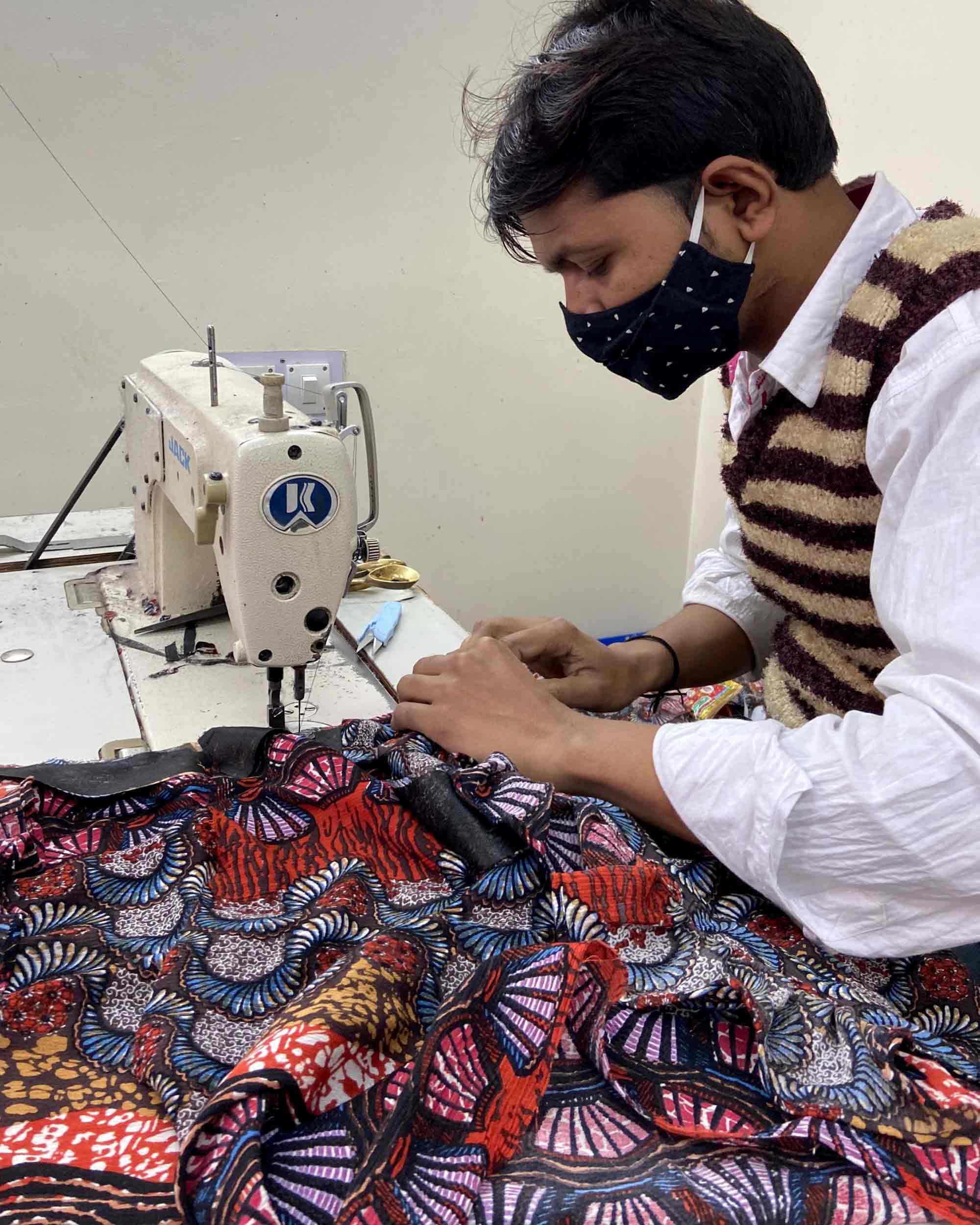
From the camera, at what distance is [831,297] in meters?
1.17

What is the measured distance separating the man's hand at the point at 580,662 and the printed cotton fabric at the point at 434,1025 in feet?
1.33

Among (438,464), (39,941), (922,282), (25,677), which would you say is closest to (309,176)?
(438,464)

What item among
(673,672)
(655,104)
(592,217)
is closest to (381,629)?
(673,672)

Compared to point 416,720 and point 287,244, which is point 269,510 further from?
point 287,244

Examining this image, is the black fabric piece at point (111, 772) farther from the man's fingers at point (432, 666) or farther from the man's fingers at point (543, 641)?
the man's fingers at point (543, 641)

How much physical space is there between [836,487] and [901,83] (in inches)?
85.2

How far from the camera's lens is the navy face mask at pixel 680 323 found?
3.86 ft

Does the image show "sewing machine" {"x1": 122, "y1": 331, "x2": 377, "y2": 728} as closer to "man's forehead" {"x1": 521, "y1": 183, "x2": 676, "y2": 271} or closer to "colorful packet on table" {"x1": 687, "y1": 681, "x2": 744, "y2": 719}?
"man's forehead" {"x1": 521, "y1": 183, "x2": 676, "y2": 271}

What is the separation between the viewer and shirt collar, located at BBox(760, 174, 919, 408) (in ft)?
3.82

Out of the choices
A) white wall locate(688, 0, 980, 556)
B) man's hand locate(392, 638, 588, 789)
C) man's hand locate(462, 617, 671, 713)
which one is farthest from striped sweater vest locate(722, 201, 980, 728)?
white wall locate(688, 0, 980, 556)

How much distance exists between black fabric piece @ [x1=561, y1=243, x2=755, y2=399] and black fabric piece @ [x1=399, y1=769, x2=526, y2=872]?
1.90ft

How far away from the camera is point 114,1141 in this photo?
2.49 feet

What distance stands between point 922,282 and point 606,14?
1.52 feet

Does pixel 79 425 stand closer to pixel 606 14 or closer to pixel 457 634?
pixel 457 634
